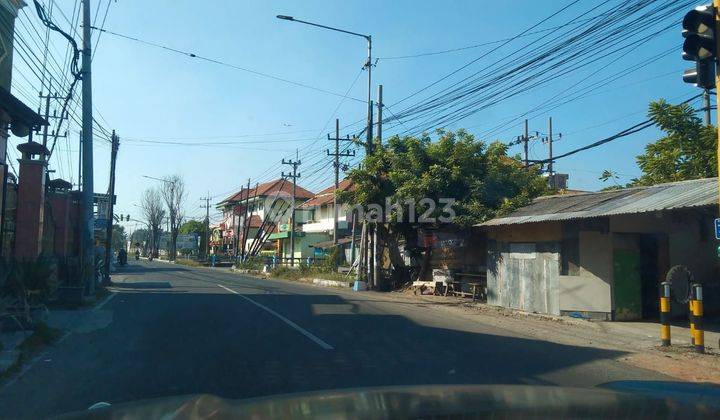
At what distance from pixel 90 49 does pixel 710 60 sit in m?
16.2

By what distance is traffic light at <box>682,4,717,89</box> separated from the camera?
9312 millimetres

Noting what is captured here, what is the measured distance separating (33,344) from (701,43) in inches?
450

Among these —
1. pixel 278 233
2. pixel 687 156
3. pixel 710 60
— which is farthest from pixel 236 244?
pixel 710 60

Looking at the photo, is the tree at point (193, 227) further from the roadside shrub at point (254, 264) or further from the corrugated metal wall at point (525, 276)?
the corrugated metal wall at point (525, 276)

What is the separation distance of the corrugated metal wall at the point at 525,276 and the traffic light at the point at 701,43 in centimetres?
788

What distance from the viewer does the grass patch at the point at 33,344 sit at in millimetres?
8440

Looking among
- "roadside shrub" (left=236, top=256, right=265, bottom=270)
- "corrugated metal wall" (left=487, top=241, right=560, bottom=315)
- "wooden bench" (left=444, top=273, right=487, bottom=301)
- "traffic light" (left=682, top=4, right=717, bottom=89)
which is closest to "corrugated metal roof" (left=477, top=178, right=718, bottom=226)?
"corrugated metal wall" (left=487, top=241, right=560, bottom=315)

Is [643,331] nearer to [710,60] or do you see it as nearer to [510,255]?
[510,255]

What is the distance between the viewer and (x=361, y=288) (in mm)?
26719

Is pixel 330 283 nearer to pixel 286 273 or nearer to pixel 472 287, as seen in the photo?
pixel 286 273

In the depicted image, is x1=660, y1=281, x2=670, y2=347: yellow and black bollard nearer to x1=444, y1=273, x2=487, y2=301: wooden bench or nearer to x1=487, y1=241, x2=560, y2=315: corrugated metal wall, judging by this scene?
x1=487, y1=241, x2=560, y2=315: corrugated metal wall

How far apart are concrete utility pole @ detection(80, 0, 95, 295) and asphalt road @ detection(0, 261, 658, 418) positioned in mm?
4294

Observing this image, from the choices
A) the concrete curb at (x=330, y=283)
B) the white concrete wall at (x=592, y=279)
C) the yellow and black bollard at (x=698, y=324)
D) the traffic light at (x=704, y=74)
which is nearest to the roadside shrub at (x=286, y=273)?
the concrete curb at (x=330, y=283)

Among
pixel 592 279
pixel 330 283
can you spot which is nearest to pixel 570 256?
pixel 592 279
